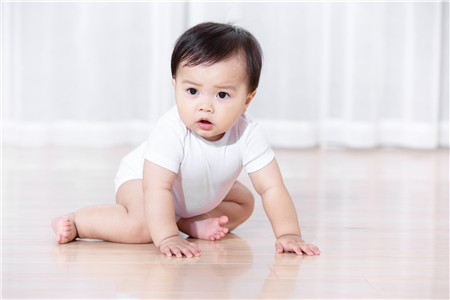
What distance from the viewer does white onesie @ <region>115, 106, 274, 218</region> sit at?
1.13 m

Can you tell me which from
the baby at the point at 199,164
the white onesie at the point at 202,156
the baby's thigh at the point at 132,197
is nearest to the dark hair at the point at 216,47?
the baby at the point at 199,164

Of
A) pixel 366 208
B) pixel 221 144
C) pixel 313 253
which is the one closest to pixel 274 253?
pixel 313 253

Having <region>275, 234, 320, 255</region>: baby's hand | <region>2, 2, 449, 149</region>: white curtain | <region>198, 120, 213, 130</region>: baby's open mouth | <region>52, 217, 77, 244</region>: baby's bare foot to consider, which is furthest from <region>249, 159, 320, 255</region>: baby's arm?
<region>2, 2, 449, 149</region>: white curtain

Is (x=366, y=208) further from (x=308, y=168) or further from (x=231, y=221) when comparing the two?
(x=308, y=168)

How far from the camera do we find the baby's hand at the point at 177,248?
1.06 meters

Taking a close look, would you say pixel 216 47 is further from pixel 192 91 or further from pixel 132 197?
pixel 132 197

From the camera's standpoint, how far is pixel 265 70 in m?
3.01

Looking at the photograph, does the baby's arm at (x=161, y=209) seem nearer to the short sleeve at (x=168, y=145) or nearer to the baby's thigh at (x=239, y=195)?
the short sleeve at (x=168, y=145)

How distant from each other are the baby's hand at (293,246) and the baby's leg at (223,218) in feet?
0.41

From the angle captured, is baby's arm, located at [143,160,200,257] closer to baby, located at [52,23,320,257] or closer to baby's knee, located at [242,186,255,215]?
baby, located at [52,23,320,257]

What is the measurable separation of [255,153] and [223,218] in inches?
5.5

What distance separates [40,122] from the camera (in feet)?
→ 9.63

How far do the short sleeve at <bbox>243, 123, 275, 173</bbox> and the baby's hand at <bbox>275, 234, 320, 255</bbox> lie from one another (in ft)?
0.45

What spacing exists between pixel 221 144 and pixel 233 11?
1911 mm
